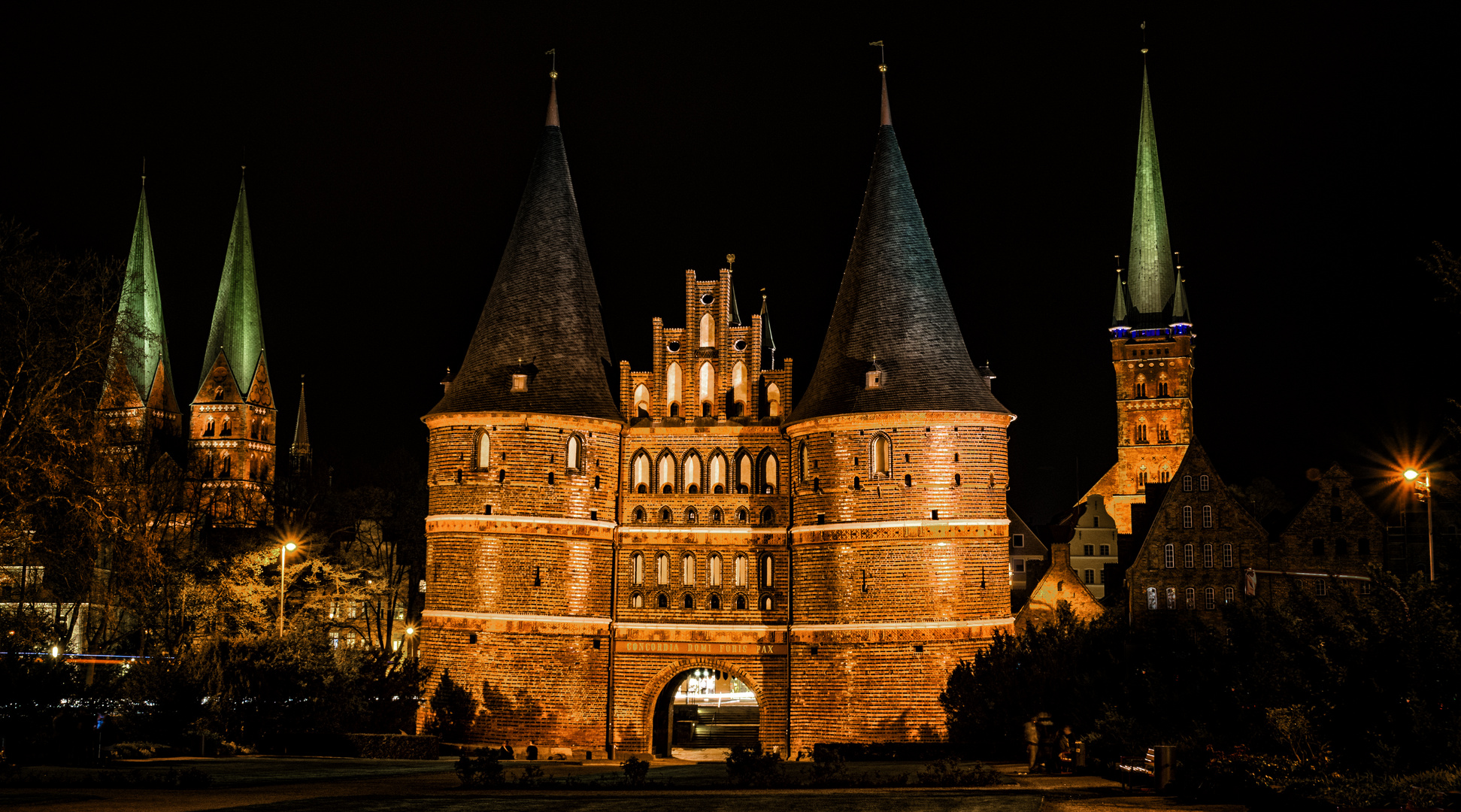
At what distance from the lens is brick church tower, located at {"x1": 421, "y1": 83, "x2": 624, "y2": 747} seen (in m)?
45.9

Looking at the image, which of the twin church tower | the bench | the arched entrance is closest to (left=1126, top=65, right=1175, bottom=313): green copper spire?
the arched entrance

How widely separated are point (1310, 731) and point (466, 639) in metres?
27.5

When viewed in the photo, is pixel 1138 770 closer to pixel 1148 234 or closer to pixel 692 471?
pixel 692 471

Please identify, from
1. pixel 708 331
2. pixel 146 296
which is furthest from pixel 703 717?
pixel 146 296

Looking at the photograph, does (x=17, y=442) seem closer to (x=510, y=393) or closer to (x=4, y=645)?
(x=4, y=645)

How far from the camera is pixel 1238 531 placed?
6788 cm

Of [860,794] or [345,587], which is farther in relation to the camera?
[345,587]

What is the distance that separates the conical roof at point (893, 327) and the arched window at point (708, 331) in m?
3.24

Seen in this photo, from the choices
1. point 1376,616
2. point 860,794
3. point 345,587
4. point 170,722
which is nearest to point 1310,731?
point 1376,616

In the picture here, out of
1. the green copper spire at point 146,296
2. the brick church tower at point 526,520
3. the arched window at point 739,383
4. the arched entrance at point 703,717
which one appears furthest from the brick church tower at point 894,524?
the green copper spire at point 146,296

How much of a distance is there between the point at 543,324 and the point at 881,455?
10.9 metres

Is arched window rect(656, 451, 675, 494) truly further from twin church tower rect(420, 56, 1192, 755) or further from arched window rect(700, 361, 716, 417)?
arched window rect(700, 361, 716, 417)

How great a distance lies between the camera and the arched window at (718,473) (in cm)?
4875

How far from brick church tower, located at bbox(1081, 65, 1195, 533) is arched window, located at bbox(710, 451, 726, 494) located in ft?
227
